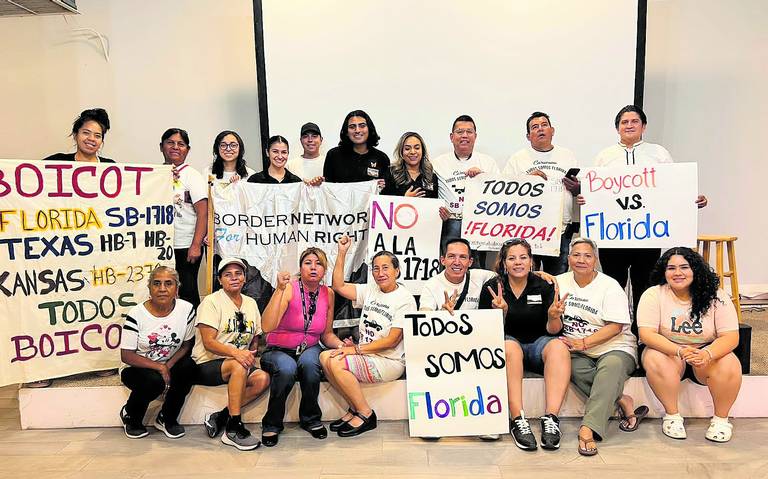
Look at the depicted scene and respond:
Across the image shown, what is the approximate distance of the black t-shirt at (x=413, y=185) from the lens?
11.6 ft

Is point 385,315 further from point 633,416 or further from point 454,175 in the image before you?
point 633,416

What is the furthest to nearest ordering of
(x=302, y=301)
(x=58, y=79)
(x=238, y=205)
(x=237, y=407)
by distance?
(x=58, y=79), (x=238, y=205), (x=302, y=301), (x=237, y=407)

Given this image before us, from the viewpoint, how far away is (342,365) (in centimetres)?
288

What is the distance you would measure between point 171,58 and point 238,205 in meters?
2.11

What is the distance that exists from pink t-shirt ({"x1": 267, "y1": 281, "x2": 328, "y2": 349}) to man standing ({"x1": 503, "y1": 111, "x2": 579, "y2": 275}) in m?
1.49

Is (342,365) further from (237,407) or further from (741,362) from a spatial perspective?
(741,362)

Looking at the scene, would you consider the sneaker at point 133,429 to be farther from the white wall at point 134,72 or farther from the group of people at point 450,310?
the white wall at point 134,72

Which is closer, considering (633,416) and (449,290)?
(633,416)

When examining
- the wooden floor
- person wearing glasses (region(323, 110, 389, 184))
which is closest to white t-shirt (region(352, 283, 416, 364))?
the wooden floor

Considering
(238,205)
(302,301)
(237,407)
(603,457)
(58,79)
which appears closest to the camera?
(603,457)

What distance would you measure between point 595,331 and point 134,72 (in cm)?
426

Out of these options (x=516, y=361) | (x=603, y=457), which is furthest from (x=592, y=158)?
(x=603, y=457)

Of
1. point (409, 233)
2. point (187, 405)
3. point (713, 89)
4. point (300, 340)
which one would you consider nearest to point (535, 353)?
point (409, 233)

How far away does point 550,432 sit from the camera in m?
2.67
